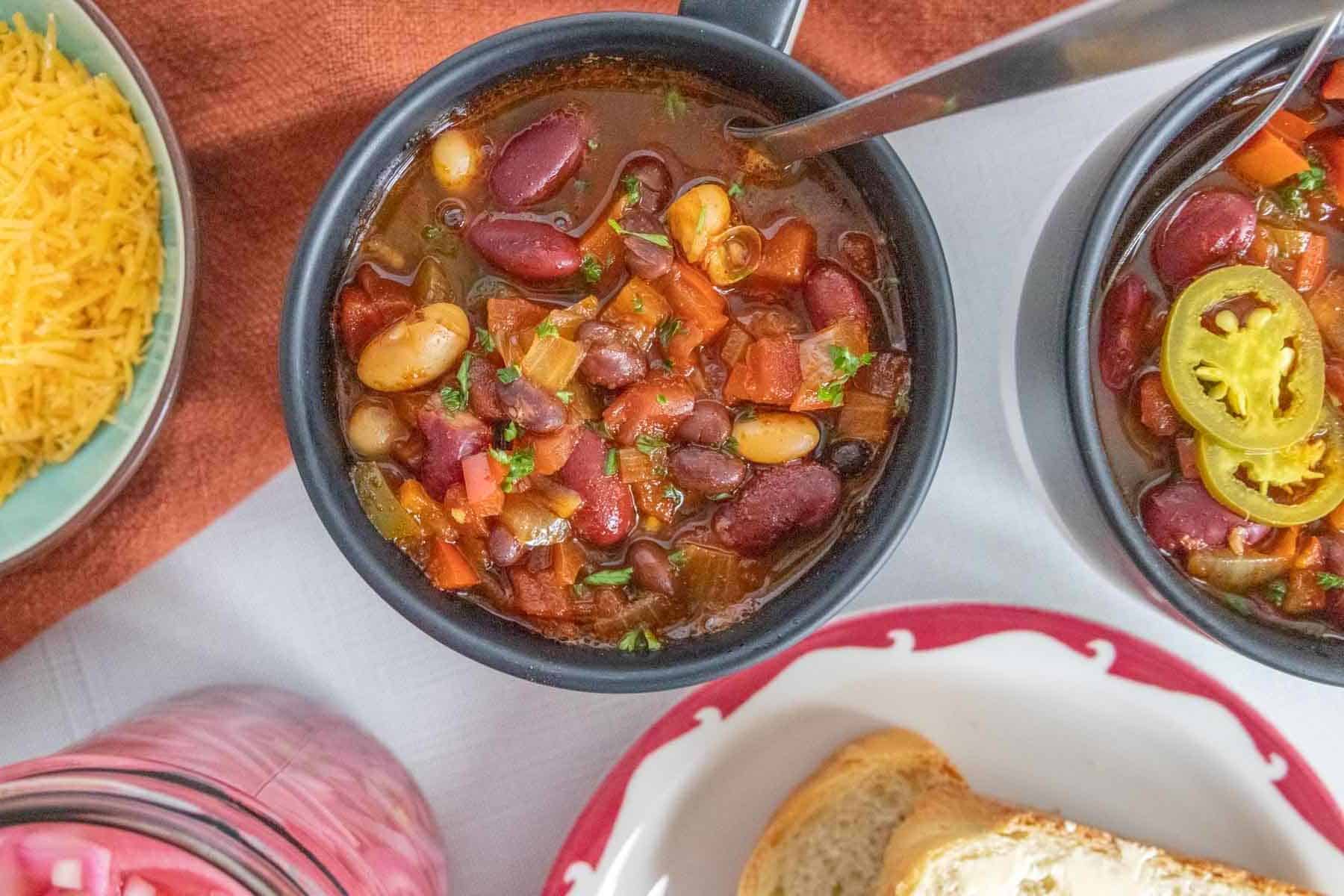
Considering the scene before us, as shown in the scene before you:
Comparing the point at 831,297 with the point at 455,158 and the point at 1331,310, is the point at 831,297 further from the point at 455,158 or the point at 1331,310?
the point at 1331,310

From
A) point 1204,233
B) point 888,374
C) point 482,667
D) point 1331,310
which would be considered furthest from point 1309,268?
point 482,667

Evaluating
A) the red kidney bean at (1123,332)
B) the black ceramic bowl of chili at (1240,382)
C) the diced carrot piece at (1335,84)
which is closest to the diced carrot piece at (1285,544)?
the black ceramic bowl of chili at (1240,382)

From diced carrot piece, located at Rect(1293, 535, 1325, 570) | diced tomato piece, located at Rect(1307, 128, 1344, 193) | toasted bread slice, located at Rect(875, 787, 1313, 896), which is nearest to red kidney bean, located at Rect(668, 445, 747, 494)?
toasted bread slice, located at Rect(875, 787, 1313, 896)

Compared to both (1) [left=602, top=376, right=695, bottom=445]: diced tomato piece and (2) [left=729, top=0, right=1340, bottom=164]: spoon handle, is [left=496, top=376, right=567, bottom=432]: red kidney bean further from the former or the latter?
(2) [left=729, top=0, right=1340, bottom=164]: spoon handle

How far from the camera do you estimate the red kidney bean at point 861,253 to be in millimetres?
1388

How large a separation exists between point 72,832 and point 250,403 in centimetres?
66

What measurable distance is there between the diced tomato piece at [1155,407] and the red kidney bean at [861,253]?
1.14 ft

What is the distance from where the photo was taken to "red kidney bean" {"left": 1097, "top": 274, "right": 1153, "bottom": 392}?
1377 millimetres

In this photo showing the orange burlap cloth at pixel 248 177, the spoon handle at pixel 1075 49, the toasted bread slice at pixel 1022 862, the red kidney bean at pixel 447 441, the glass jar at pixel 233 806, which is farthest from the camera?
the orange burlap cloth at pixel 248 177

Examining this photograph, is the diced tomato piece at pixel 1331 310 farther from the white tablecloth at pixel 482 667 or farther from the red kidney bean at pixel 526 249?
the red kidney bean at pixel 526 249

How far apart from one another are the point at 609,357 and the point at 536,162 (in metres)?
0.25

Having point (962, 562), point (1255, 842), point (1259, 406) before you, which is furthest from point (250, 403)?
point (1255, 842)

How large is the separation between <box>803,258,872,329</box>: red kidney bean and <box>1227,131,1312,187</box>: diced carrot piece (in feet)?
1.62

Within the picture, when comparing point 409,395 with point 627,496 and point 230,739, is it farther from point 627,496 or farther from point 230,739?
point 230,739
